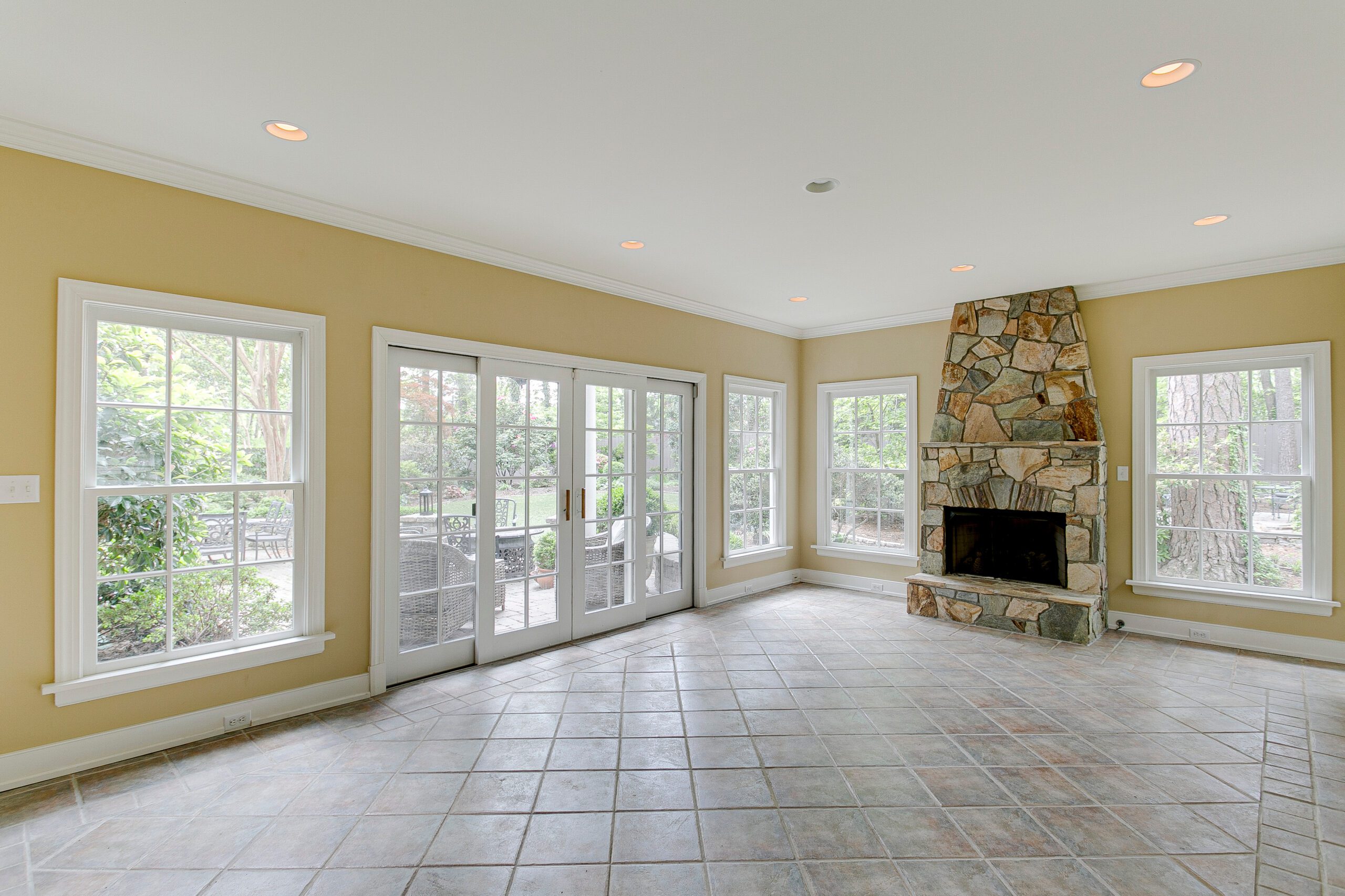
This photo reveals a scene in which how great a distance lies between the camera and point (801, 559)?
23.2ft

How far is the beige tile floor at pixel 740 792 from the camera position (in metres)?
2.16

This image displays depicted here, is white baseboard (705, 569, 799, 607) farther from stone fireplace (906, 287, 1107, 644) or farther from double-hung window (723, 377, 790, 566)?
stone fireplace (906, 287, 1107, 644)

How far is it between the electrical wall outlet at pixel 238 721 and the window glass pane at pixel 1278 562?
6563mm

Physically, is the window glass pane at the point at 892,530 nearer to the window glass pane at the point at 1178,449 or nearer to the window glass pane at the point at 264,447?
the window glass pane at the point at 1178,449

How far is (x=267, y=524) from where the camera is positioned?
3373mm

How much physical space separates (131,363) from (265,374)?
55 cm

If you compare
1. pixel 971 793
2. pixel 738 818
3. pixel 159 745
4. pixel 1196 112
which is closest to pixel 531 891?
pixel 738 818

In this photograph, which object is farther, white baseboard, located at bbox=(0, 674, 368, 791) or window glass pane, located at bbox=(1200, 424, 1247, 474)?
window glass pane, located at bbox=(1200, 424, 1247, 474)

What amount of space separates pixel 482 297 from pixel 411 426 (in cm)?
100

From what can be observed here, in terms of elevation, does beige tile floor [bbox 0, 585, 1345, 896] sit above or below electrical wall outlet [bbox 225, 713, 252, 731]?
below

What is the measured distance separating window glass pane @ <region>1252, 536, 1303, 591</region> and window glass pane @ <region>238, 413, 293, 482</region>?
6.49 m

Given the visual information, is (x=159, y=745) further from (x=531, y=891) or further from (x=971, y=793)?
(x=971, y=793)

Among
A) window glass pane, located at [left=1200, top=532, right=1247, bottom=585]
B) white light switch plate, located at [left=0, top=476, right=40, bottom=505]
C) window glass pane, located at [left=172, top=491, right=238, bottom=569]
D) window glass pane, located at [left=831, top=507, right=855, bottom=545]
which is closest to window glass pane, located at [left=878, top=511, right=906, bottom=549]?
window glass pane, located at [left=831, top=507, right=855, bottom=545]

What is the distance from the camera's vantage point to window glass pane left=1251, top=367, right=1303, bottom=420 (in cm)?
450
